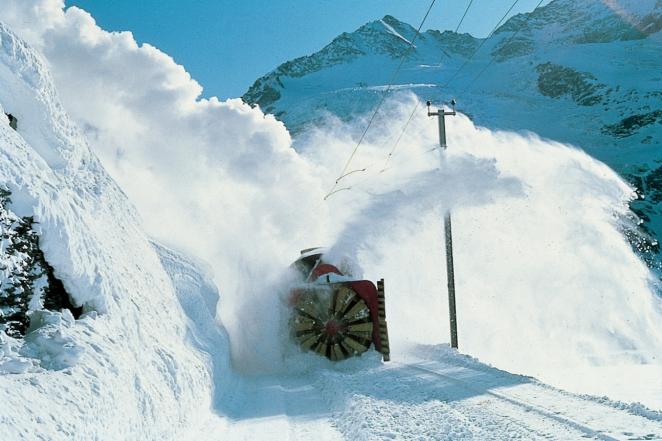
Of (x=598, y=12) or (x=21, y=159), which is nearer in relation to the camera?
(x=21, y=159)

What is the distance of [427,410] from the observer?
6.87m

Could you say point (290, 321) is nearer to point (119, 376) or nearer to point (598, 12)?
point (119, 376)

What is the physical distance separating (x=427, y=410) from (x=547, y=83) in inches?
6165

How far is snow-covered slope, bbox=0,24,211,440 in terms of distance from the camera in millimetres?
4410

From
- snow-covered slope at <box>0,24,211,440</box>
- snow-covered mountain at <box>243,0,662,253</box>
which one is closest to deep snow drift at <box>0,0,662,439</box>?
snow-covered slope at <box>0,24,211,440</box>

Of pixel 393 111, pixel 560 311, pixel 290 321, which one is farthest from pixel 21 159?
pixel 393 111

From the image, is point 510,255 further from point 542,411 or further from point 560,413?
point 560,413

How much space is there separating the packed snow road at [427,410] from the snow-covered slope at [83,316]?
1032 millimetres

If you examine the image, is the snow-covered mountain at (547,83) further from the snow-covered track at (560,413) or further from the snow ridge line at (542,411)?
A: the snow-covered track at (560,413)

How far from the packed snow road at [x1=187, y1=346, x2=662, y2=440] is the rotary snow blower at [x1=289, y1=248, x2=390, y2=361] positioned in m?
1.85

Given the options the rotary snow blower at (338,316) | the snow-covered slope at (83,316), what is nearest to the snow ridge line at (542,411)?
the rotary snow blower at (338,316)

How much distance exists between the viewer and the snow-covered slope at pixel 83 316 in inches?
174

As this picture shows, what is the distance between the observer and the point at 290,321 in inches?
495

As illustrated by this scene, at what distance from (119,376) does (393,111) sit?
356ft
